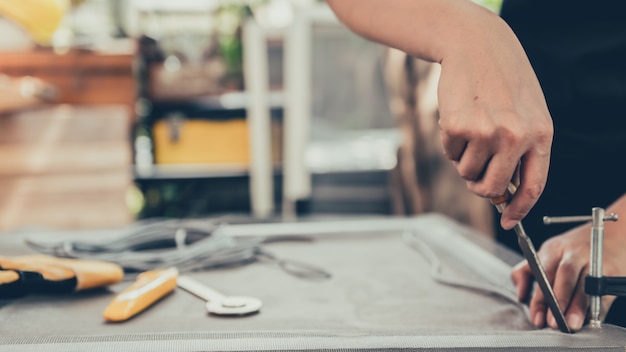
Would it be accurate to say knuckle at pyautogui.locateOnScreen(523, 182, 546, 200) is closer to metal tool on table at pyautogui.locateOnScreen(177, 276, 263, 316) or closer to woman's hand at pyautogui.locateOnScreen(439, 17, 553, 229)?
woman's hand at pyautogui.locateOnScreen(439, 17, 553, 229)

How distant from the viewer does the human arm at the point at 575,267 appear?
0.50 metres

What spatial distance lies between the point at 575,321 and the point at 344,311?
0.20 meters

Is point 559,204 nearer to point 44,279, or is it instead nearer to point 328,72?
point 44,279

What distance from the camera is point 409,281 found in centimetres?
69

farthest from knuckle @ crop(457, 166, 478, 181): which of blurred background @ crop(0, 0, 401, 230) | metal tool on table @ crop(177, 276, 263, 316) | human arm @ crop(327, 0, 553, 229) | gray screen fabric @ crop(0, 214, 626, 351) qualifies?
blurred background @ crop(0, 0, 401, 230)

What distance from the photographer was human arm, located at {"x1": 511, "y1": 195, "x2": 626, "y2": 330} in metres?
0.50

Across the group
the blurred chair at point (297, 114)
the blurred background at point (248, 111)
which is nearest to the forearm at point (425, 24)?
the blurred background at point (248, 111)

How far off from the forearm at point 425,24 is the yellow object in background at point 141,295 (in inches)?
11.8

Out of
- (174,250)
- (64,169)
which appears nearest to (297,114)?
(64,169)

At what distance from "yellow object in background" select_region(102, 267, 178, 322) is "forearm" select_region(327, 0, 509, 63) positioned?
300 millimetres

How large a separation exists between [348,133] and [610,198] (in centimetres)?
164

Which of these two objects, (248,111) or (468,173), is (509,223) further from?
(248,111)

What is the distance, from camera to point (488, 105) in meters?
0.40

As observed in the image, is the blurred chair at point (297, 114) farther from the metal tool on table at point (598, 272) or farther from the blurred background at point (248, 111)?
the metal tool on table at point (598, 272)
